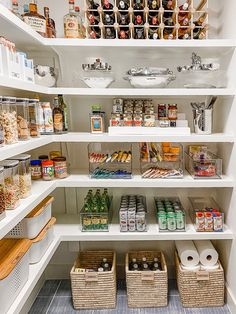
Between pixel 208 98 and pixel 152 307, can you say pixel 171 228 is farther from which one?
pixel 208 98

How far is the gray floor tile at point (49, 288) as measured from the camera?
2.24 metres

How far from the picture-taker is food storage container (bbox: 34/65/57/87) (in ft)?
6.14

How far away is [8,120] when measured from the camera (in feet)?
4.34

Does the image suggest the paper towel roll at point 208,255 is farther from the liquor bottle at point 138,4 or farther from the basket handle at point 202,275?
the liquor bottle at point 138,4

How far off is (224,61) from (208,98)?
0.91ft

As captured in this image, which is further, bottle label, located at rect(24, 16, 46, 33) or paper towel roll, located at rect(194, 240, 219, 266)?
paper towel roll, located at rect(194, 240, 219, 266)

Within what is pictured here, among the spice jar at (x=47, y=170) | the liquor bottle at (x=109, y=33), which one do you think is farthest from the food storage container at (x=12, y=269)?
the liquor bottle at (x=109, y=33)

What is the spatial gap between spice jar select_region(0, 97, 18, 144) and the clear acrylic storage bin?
1.21 metres

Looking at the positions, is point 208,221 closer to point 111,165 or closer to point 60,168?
point 111,165

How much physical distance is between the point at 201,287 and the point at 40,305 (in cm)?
118

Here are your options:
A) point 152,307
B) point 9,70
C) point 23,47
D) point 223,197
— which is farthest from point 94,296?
point 23,47

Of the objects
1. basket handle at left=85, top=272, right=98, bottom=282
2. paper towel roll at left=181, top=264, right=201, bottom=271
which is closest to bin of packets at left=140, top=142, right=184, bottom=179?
paper towel roll at left=181, top=264, right=201, bottom=271

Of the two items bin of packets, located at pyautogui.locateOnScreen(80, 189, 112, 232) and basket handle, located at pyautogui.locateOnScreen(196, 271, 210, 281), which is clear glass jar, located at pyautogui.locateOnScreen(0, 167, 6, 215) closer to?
bin of packets, located at pyautogui.locateOnScreen(80, 189, 112, 232)

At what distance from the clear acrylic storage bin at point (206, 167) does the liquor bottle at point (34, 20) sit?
1.32 m
